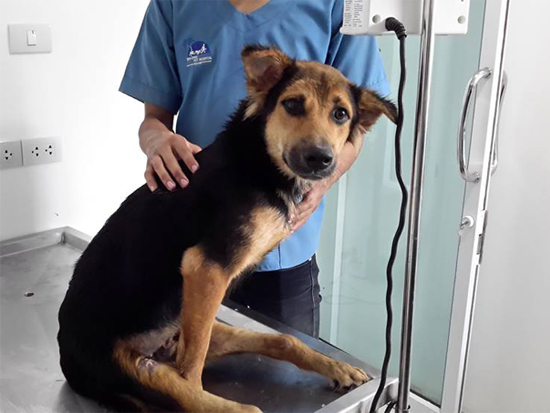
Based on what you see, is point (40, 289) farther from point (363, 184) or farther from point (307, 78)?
point (363, 184)

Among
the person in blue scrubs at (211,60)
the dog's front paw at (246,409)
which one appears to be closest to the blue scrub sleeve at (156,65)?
the person in blue scrubs at (211,60)

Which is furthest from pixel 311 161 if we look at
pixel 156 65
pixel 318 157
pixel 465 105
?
pixel 465 105

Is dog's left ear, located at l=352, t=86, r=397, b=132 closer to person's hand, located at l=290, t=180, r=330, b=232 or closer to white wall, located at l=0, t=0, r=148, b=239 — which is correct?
person's hand, located at l=290, t=180, r=330, b=232

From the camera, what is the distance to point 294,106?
628mm

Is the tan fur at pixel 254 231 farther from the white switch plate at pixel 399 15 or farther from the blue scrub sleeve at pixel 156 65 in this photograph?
the blue scrub sleeve at pixel 156 65

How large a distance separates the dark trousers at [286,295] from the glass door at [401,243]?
511 millimetres

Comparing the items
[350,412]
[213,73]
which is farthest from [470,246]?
[213,73]

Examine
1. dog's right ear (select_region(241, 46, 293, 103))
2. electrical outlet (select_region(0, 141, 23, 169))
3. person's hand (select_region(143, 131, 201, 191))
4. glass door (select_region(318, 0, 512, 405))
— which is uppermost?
dog's right ear (select_region(241, 46, 293, 103))

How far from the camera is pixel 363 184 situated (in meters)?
1.82

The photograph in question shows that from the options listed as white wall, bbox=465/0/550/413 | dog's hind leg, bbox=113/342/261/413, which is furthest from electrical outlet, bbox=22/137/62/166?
white wall, bbox=465/0/550/413

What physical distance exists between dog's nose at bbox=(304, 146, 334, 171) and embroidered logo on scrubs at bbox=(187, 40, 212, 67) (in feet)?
0.70

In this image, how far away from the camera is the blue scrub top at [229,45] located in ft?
2.38

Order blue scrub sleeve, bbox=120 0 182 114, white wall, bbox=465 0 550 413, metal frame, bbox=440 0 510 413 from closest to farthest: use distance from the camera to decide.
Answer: blue scrub sleeve, bbox=120 0 182 114 → metal frame, bbox=440 0 510 413 → white wall, bbox=465 0 550 413

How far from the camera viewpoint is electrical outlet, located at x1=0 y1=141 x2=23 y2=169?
121 centimetres
